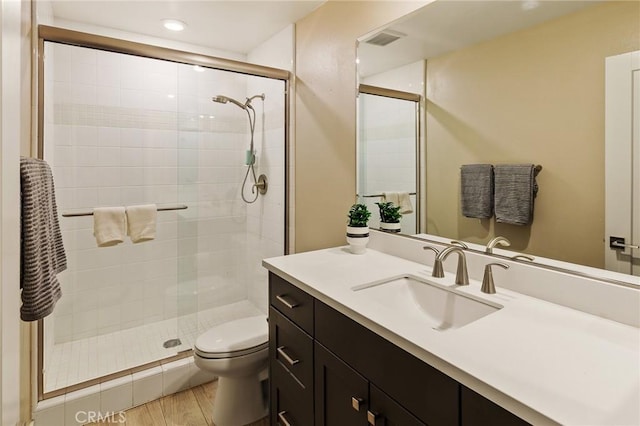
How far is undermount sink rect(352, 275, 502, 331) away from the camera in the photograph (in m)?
1.20

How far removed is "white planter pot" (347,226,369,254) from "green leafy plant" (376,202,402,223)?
0.38 feet

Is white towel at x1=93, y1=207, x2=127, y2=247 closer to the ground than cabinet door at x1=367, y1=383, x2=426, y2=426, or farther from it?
farther from it

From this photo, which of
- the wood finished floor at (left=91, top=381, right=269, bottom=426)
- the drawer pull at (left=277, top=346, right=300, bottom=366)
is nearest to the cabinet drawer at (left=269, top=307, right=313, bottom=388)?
the drawer pull at (left=277, top=346, right=300, bottom=366)

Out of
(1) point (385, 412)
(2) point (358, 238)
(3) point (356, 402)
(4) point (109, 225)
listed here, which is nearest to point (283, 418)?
(3) point (356, 402)

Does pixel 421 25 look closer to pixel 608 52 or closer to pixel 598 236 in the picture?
pixel 608 52

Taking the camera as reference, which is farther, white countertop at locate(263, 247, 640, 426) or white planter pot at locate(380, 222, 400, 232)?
white planter pot at locate(380, 222, 400, 232)

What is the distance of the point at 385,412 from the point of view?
971mm

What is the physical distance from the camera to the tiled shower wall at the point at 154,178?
234 centimetres

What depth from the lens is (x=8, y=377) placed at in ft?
1.63

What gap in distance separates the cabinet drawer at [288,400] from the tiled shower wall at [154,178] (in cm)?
112

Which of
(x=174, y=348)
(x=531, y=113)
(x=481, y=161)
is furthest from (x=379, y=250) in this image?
(x=174, y=348)

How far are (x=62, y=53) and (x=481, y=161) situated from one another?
250 cm

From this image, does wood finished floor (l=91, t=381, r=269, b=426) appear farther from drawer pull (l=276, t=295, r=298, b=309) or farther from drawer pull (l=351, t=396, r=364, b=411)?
drawer pull (l=351, t=396, r=364, b=411)

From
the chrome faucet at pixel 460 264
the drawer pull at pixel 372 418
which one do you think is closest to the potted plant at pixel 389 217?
the chrome faucet at pixel 460 264
